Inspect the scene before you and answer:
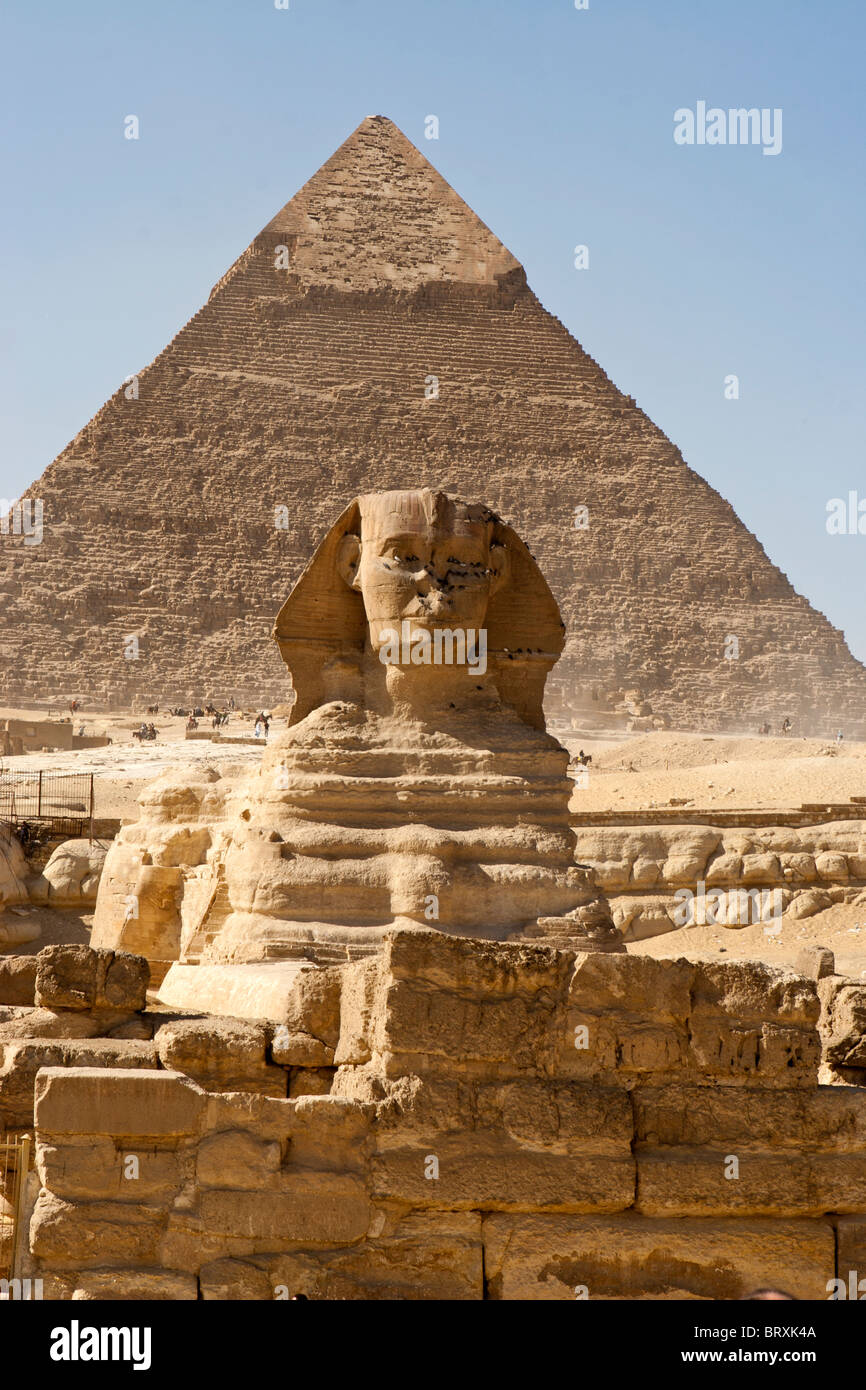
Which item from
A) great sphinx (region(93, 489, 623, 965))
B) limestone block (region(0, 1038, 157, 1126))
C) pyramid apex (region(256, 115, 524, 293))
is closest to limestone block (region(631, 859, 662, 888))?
great sphinx (region(93, 489, 623, 965))

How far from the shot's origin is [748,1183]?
11.8 ft

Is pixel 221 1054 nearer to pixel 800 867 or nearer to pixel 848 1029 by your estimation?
pixel 848 1029

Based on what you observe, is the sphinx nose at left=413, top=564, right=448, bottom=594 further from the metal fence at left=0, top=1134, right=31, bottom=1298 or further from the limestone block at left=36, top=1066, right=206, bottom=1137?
the limestone block at left=36, top=1066, right=206, bottom=1137

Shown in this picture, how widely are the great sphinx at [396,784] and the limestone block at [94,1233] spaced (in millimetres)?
2781

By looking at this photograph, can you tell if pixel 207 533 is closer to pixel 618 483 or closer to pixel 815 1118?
pixel 618 483

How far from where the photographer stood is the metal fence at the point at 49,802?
16156 mm

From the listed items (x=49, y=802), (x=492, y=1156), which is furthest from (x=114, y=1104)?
(x=49, y=802)

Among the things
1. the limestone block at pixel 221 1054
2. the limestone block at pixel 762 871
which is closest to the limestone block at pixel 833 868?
the limestone block at pixel 762 871

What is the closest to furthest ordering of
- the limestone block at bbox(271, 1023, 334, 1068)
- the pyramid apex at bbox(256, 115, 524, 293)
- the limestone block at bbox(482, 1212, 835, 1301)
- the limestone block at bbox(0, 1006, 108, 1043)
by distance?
the limestone block at bbox(482, 1212, 835, 1301) < the limestone block at bbox(271, 1023, 334, 1068) < the limestone block at bbox(0, 1006, 108, 1043) < the pyramid apex at bbox(256, 115, 524, 293)

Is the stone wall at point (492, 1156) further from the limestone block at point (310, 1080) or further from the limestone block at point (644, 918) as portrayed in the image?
the limestone block at point (644, 918)

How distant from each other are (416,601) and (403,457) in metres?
139

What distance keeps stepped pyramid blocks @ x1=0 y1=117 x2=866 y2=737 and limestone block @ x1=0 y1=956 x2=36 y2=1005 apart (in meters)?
130

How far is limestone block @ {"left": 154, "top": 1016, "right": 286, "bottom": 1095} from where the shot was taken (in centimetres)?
391

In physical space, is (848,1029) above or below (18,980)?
below
